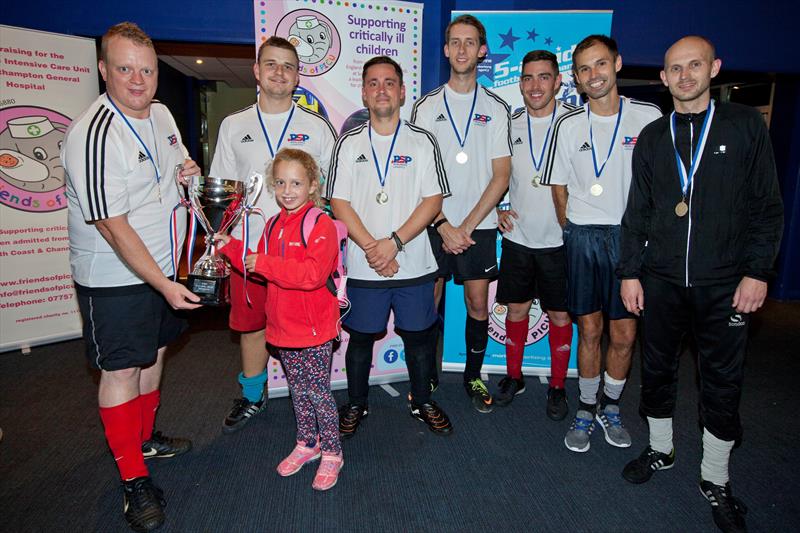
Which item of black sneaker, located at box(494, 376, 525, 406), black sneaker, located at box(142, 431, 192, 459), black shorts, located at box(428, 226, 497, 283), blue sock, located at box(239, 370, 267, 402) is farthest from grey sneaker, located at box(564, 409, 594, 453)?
black sneaker, located at box(142, 431, 192, 459)

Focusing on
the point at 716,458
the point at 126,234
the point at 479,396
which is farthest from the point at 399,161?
the point at 716,458

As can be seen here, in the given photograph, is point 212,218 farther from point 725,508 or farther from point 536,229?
point 725,508

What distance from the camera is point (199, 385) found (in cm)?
342

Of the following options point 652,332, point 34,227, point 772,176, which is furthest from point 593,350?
point 34,227

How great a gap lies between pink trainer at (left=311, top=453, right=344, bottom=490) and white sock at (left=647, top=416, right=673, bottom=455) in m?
1.46

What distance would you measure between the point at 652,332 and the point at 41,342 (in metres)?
4.25

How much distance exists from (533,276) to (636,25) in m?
3.00

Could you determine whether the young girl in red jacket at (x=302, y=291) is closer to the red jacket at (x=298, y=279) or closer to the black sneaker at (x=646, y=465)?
the red jacket at (x=298, y=279)

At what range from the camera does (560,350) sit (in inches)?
122

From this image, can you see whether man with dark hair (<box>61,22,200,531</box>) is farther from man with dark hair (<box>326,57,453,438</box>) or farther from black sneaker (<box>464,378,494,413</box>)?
black sneaker (<box>464,378,494,413</box>)

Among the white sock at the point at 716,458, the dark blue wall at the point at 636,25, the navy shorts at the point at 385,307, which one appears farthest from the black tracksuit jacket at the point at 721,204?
the dark blue wall at the point at 636,25

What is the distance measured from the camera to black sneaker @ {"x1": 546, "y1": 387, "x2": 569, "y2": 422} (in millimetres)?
2986

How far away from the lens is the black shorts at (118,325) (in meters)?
1.99

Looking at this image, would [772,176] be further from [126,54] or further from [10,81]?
[10,81]
